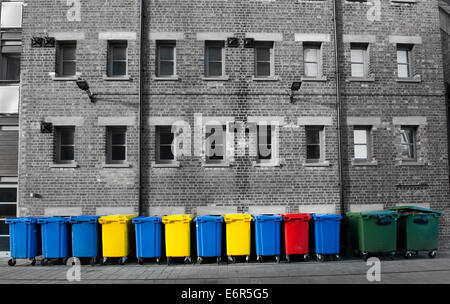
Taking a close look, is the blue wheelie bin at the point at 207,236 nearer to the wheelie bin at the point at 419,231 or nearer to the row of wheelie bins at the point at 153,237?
the row of wheelie bins at the point at 153,237

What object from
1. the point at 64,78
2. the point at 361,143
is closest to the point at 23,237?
the point at 64,78

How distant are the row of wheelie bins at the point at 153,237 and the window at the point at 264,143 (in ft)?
9.19

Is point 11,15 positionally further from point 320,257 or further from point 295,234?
point 320,257

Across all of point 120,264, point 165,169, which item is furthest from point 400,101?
point 120,264

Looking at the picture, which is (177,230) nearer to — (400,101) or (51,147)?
(51,147)

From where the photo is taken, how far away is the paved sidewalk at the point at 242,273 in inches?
324

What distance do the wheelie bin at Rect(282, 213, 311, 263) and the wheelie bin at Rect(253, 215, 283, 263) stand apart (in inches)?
10.4

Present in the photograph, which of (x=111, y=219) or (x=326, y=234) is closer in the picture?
(x=111, y=219)

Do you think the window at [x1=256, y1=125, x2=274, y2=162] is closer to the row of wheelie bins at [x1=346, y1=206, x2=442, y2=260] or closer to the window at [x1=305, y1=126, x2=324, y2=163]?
the window at [x1=305, y1=126, x2=324, y2=163]

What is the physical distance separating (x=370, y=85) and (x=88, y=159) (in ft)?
33.4

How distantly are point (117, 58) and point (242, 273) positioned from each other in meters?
8.54

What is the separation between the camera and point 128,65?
12.4 meters

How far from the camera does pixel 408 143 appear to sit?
12.9 metres

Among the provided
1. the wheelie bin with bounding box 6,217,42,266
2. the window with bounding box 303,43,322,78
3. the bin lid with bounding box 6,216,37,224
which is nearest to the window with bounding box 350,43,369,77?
the window with bounding box 303,43,322,78
